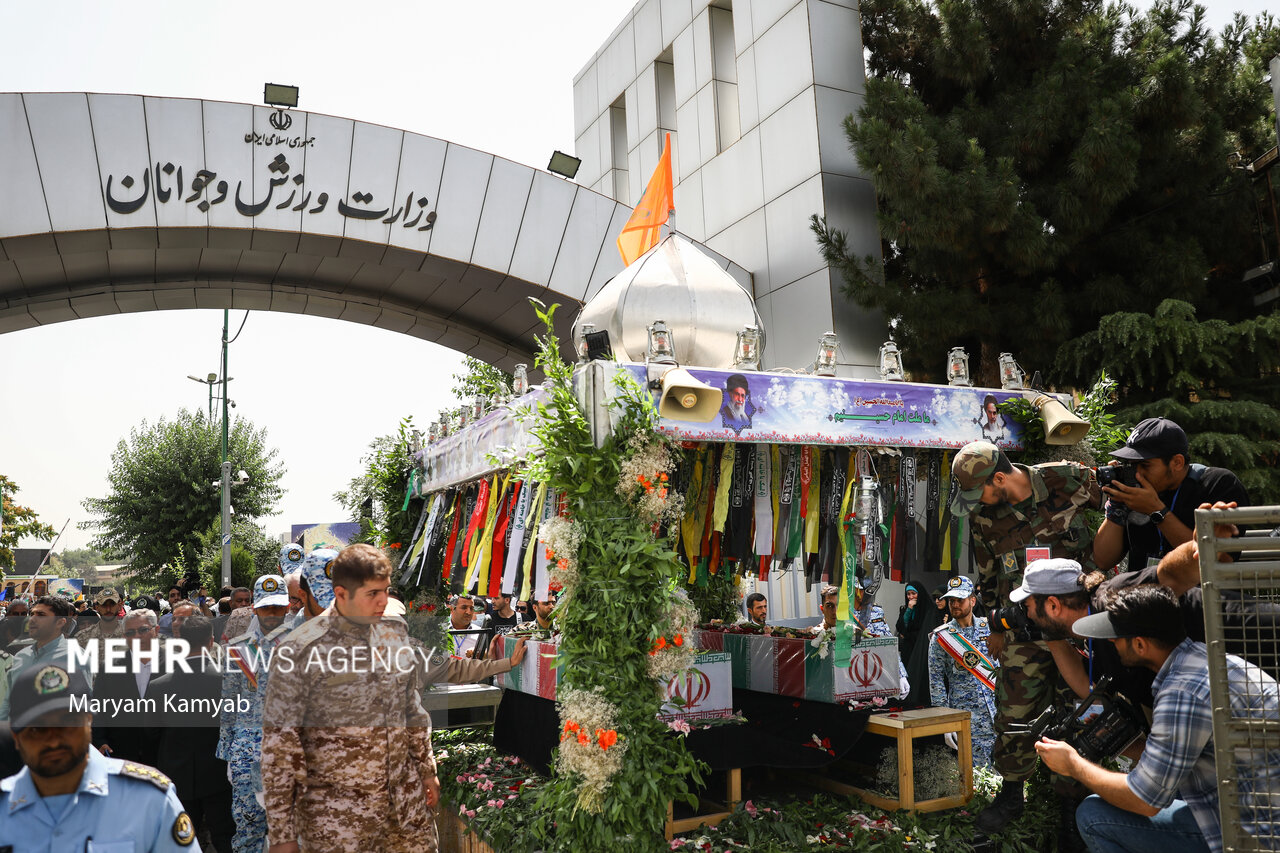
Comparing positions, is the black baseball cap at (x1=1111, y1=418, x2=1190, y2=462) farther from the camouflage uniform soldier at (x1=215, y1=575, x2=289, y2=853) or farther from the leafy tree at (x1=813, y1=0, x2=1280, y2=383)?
the leafy tree at (x1=813, y1=0, x2=1280, y2=383)

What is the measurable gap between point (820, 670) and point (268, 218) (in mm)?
7241

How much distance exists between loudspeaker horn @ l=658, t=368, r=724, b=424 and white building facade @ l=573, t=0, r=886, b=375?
517 cm

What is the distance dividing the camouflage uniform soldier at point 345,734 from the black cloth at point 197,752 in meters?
1.91

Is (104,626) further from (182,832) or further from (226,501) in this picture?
(226,501)

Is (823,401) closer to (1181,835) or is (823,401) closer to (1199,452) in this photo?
(1181,835)

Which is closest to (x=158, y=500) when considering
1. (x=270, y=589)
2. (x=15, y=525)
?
(x=15, y=525)

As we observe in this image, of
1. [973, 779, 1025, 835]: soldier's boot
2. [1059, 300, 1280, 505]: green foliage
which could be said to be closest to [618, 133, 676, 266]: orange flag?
[973, 779, 1025, 835]: soldier's boot

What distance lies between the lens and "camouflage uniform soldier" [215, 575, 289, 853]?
4.59 m

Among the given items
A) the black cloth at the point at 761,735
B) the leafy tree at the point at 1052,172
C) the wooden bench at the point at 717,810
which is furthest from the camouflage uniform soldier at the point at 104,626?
the leafy tree at the point at 1052,172

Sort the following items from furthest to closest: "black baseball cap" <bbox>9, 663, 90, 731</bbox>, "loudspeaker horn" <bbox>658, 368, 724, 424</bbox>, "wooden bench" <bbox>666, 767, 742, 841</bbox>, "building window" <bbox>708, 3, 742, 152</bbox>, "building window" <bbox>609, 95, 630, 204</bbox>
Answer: "building window" <bbox>609, 95, 630, 204</bbox> → "building window" <bbox>708, 3, 742, 152</bbox> → "wooden bench" <bbox>666, 767, 742, 841</bbox> → "loudspeaker horn" <bbox>658, 368, 724, 424</bbox> → "black baseball cap" <bbox>9, 663, 90, 731</bbox>

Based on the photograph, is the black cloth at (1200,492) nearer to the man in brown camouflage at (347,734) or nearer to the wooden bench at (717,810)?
the wooden bench at (717,810)

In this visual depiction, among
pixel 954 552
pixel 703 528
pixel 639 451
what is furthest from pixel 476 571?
pixel 954 552

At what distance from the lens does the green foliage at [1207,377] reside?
25.7ft

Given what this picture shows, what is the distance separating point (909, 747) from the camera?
5242 mm
